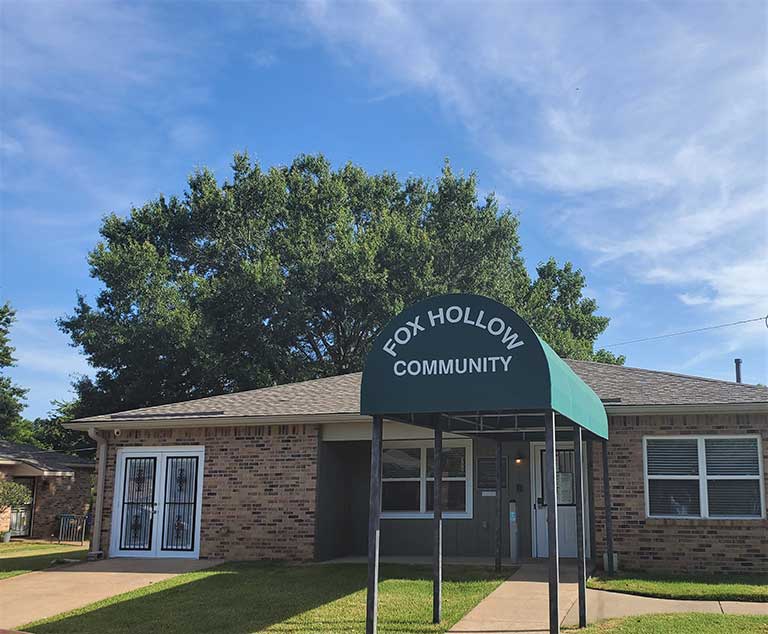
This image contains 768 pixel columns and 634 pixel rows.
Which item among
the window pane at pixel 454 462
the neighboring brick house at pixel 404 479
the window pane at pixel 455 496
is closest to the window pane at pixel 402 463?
the neighboring brick house at pixel 404 479


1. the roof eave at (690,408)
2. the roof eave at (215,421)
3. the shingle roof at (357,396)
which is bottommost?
the roof eave at (215,421)

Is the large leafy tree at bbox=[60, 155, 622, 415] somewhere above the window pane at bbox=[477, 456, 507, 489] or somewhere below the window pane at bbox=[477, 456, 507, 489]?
above

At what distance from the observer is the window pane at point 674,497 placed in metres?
13.7

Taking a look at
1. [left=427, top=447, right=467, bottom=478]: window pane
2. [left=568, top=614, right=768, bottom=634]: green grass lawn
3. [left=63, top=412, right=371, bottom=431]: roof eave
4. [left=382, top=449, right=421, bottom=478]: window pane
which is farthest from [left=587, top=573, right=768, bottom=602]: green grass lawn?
[left=63, top=412, right=371, bottom=431]: roof eave

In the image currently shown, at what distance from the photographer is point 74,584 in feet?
42.9

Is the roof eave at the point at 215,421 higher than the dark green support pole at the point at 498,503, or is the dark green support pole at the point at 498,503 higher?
the roof eave at the point at 215,421

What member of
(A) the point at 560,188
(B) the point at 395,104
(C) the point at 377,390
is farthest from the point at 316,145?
(C) the point at 377,390

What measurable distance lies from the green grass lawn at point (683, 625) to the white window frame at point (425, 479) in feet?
22.0

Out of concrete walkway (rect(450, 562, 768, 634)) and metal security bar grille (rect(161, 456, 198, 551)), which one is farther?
metal security bar grille (rect(161, 456, 198, 551))

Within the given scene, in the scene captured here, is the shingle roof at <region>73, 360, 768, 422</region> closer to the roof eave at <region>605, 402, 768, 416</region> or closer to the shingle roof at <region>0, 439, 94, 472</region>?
the roof eave at <region>605, 402, 768, 416</region>

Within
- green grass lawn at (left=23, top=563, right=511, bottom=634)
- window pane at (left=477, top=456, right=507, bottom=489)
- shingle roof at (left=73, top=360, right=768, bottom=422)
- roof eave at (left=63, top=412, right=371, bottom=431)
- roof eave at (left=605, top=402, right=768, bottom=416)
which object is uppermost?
shingle roof at (left=73, top=360, right=768, bottom=422)

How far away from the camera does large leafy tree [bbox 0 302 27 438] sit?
132ft

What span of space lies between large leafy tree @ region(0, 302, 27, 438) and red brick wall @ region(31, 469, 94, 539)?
13.3m

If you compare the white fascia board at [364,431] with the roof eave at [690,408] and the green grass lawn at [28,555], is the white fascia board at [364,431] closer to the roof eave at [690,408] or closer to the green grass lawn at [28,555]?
the roof eave at [690,408]
